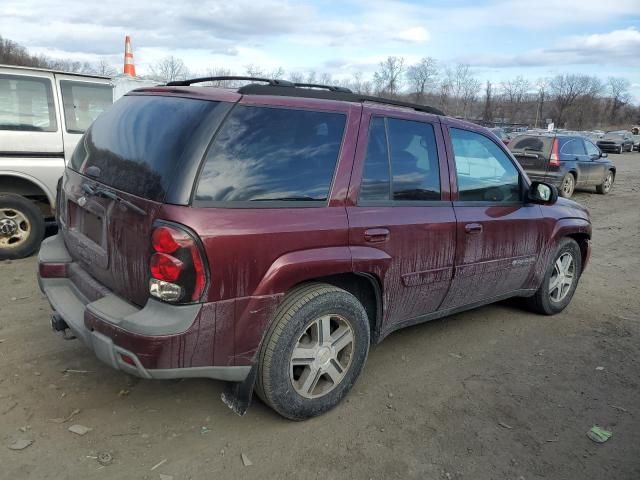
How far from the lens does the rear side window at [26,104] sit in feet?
18.5

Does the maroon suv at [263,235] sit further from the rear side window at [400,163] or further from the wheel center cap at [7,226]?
the wheel center cap at [7,226]

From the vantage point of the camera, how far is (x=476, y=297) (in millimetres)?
4133

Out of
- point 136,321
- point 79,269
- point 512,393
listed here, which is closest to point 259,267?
point 136,321

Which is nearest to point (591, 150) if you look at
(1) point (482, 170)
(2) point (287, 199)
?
(1) point (482, 170)

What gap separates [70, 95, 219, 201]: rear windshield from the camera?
2.65 meters

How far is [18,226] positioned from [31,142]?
93 centimetres

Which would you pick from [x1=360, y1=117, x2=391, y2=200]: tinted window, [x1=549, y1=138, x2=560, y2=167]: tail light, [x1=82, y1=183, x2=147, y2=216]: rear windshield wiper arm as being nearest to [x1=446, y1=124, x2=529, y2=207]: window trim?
[x1=360, y1=117, x2=391, y2=200]: tinted window

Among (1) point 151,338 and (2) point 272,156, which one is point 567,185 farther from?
(1) point 151,338

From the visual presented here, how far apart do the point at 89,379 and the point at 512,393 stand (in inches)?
109

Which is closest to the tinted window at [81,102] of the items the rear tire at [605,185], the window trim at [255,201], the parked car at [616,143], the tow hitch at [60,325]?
the tow hitch at [60,325]

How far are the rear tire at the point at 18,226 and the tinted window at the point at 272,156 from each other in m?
4.08

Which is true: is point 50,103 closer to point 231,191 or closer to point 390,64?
point 231,191

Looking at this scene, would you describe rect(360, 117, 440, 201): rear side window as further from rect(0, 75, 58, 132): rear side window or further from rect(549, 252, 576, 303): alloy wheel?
rect(0, 75, 58, 132): rear side window

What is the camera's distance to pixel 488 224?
3.91m
